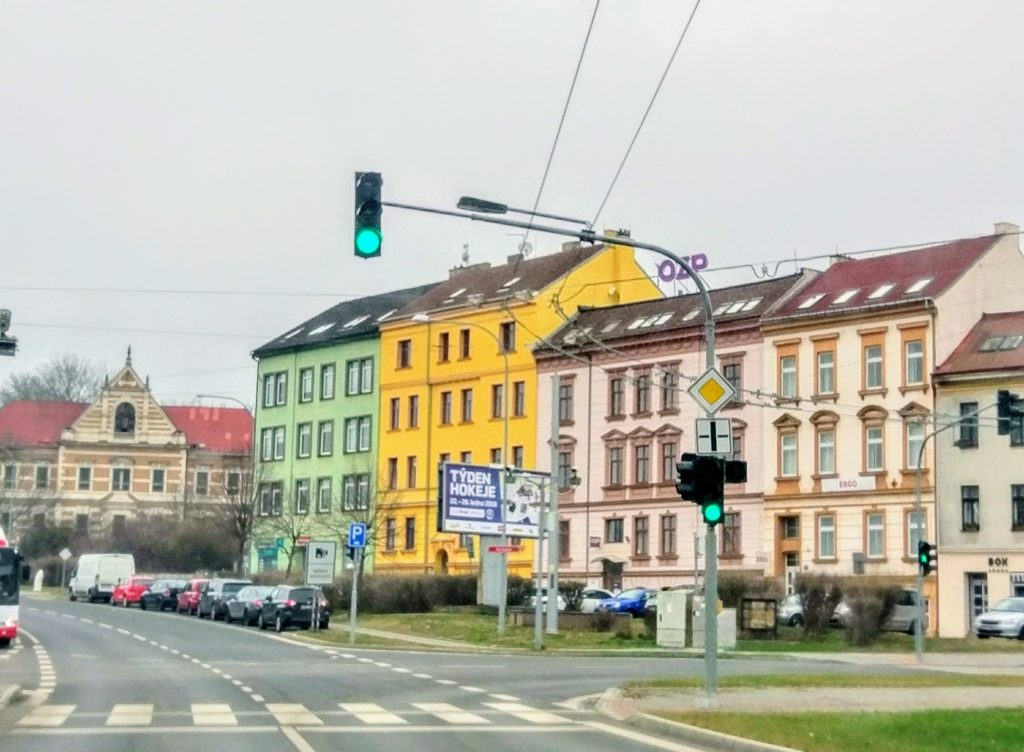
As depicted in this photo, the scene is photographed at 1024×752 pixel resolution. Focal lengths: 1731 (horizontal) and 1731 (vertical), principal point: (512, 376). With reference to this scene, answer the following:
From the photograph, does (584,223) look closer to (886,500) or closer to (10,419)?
(886,500)

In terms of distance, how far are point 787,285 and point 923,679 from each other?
42.2m

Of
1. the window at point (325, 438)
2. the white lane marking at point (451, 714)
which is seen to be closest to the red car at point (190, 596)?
the window at point (325, 438)

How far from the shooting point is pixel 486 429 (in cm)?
8212

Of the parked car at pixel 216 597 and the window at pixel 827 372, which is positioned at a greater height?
the window at pixel 827 372

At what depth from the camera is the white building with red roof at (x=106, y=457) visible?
123250 millimetres

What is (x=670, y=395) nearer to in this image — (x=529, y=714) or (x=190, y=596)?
(x=190, y=596)

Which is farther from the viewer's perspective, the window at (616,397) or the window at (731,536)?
the window at (616,397)

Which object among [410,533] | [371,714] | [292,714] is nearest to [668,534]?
[410,533]

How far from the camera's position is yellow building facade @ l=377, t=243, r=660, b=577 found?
80.3 metres

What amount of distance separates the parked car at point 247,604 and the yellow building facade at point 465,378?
19005 mm

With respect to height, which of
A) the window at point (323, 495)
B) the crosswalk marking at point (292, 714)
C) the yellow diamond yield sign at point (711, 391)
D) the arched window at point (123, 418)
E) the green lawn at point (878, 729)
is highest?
the arched window at point (123, 418)

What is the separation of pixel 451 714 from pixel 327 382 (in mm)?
71165

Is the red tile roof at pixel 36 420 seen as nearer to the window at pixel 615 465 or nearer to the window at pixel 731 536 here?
the window at pixel 615 465

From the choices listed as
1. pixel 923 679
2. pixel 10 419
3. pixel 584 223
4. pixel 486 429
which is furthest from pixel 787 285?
pixel 10 419
